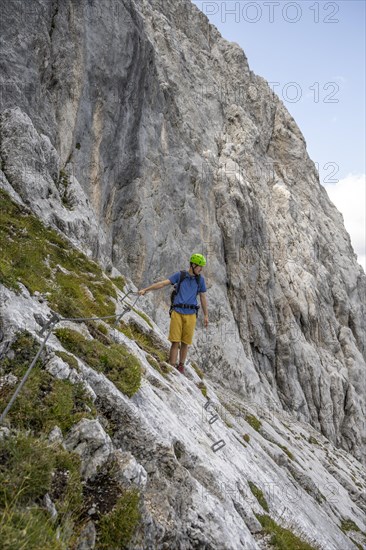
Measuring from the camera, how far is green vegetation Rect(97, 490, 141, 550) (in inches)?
196

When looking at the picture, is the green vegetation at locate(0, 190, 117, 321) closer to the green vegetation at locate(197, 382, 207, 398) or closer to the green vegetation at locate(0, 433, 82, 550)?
the green vegetation at locate(0, 433, 82, 550)

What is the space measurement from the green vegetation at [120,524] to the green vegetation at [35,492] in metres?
0.40

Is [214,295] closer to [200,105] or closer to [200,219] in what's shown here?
[200,219]

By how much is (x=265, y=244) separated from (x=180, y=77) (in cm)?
2335

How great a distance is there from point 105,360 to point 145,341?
227 inches

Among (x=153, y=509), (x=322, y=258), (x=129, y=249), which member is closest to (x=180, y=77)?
(x=129, y=249)

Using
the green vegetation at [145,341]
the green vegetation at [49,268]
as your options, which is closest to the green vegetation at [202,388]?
the green vegetation at [145,341]

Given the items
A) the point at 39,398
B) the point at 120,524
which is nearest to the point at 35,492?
the point at 120,524

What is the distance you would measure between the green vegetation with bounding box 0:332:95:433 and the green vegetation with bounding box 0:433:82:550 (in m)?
0.46

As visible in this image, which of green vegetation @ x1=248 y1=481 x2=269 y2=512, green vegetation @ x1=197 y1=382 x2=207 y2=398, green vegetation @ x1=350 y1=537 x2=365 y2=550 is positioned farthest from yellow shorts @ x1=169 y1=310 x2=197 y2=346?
green vegetation @ x1=350 y1=537 x2=365 y2=550

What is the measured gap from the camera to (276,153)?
71.4 m

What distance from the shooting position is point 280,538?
7.18m

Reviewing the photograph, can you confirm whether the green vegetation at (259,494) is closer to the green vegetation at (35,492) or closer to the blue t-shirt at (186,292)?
the blue t-shirt at (186,292)

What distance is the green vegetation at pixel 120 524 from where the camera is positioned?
4971mm
